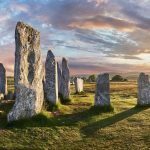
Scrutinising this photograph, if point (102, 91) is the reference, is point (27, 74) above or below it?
above

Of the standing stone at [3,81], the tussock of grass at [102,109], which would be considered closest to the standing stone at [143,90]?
the tussock of grass at [102,109]

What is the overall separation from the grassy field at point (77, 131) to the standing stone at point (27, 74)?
86 cm

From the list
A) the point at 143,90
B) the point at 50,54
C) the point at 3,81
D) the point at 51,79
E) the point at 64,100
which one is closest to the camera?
the point at 51,79

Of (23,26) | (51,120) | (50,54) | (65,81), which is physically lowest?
(51,120)

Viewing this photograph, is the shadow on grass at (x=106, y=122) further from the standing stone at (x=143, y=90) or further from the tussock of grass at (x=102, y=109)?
the standing stone at (x=143, y=90)

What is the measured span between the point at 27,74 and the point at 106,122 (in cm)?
748

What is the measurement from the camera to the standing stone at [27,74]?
3212cm

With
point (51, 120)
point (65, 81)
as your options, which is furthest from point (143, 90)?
point (51, 120)

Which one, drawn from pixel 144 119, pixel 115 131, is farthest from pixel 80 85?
pixel 115 131

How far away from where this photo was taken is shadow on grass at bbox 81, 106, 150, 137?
31656mm

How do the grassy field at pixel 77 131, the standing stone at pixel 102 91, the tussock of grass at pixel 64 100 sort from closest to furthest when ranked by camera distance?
the grassy field at pixel 77 131, the standing stone at pixel 102 91, the tussock of grass at pixel 64 100

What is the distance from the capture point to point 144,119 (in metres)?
36.2

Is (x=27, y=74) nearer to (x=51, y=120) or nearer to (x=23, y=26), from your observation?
(x=23, y=26)

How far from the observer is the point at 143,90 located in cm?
4256
